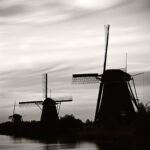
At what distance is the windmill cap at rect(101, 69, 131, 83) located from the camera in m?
46.9

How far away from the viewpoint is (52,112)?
66.1 m

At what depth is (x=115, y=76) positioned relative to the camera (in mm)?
46938

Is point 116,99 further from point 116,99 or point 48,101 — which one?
point 48,101

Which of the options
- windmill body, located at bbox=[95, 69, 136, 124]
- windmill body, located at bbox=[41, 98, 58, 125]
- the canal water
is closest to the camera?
the canal water

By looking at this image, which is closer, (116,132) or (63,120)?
(116,132)

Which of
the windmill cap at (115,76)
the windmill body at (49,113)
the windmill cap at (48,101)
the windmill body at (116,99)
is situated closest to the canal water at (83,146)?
the windmill body at (116,99)

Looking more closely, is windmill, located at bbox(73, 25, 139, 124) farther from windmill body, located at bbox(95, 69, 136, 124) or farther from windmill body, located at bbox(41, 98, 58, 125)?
windmill body, located at bbox(41, 98, 58, 125)

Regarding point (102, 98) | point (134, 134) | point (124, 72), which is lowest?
point (134, 134)

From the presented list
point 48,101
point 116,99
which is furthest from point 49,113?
point 116,99

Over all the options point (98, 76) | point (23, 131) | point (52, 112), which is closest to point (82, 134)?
point (98, 76)

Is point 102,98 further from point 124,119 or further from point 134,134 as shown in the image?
point 134,134

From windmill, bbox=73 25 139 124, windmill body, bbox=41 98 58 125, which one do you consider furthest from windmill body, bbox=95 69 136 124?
windmill body, bbox=41 98 58 125

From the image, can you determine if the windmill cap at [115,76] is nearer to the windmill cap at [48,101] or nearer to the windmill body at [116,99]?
the windmill body at [116,99]

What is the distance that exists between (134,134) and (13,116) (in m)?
71.2
